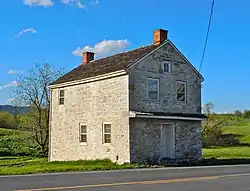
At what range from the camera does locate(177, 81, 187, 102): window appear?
1138 inches

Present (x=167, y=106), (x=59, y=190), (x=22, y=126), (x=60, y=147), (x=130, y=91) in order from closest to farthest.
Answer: (x=59, y=190), (x=130, y=91), (x=167, y=106), (x=60, y=147), (x=22, y=126)

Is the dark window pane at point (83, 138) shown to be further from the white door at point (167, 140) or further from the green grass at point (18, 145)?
the green grass at point (18, 145)

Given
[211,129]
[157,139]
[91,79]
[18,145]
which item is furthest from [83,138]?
[211,129]

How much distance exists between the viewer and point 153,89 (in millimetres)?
27453

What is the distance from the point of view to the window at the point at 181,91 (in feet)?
94.8

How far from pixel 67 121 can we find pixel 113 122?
5.72 meters

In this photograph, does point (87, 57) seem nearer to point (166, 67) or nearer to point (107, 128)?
point (166, 67)

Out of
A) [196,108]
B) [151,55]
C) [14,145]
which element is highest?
[151,55]

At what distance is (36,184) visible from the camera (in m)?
13.9

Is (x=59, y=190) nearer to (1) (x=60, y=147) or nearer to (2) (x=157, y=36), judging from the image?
(2) (x=157, y=36)

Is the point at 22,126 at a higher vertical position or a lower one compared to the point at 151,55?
lower

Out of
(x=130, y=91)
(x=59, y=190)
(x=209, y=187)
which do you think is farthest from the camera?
(x=130, y=91)

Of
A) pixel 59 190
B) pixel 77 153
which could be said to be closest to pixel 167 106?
pixel 77 153

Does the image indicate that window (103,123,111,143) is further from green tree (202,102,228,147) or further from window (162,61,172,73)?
green tree (202,102,228,147)
